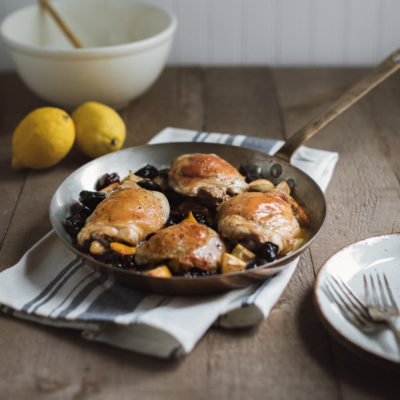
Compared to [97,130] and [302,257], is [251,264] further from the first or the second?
[97,130]

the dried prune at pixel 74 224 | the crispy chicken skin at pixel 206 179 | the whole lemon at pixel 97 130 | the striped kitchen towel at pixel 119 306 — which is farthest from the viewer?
the whole lemon at pixel 97 130

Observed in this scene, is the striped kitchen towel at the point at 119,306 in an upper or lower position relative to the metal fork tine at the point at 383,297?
lower

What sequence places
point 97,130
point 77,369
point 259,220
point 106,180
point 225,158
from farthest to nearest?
point 97,130 < point 225,158 < point 106,180 < point 259,220 < point 77,369

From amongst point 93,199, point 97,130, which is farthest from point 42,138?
point 93,199

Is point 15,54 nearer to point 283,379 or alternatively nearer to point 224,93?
point 224,93

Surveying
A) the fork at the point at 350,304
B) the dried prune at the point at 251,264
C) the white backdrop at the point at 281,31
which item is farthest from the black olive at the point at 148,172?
the white backdrop at the point at 281,31

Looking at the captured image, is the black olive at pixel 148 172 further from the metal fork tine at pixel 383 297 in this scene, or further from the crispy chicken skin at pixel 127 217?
the metal fork tine at pixel 383 297

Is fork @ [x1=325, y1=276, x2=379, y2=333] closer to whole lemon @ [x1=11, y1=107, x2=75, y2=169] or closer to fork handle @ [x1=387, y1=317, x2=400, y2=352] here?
fork handle @ [x1=387, y1=317, x2=400, y2=352]
